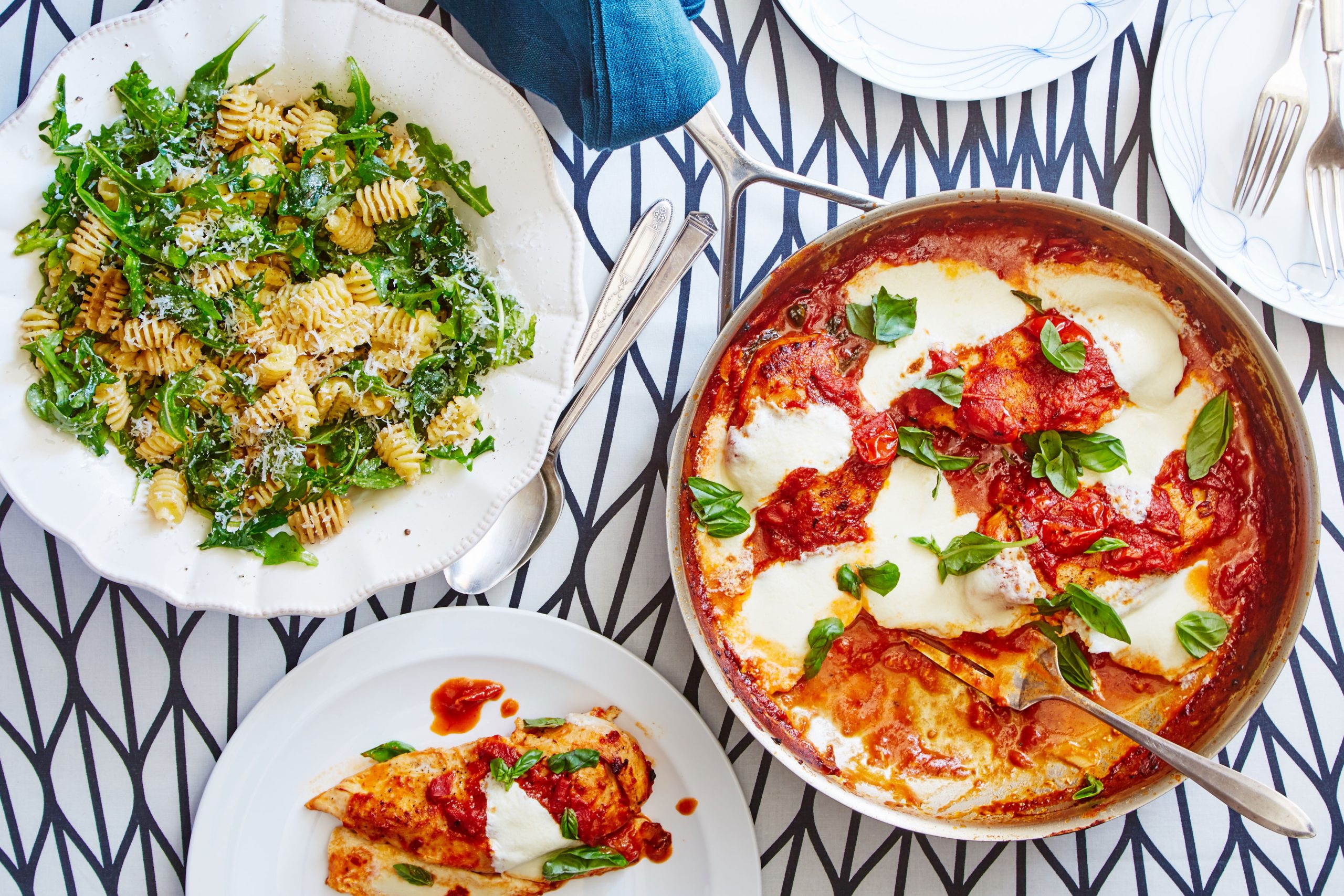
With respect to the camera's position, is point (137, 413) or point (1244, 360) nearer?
point (137, 413)

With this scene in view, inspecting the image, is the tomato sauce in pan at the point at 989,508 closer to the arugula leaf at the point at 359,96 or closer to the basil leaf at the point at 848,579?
the basil leaf at the point at 848,579

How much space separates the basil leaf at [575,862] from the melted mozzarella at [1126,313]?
220cm

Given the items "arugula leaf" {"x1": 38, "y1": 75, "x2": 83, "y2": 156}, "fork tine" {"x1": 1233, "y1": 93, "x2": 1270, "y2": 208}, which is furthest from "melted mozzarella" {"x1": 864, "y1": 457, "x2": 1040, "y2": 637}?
"arugula leaf" {"x1": 38, "y1": 75, "x2": 83, "y2": 156}

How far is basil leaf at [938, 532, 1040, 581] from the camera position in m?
2.61

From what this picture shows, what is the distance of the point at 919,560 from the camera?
267cm

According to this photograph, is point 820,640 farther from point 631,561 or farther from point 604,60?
point 604,60

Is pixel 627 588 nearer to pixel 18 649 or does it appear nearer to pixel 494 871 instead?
pixel 494 871

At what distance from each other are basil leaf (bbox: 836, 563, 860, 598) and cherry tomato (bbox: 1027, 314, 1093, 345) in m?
0.92

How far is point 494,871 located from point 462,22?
264cm

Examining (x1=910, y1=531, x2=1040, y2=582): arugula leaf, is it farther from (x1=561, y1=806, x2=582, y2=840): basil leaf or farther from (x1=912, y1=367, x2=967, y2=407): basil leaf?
(x1=561, y1=806, x2=582, y2=840): basil leaf

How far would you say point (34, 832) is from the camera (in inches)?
113

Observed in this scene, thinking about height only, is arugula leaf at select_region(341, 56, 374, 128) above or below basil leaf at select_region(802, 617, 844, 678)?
above

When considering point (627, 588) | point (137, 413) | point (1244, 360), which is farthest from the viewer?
point (627, 588)

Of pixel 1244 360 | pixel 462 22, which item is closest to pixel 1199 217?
pixel 1244 360
